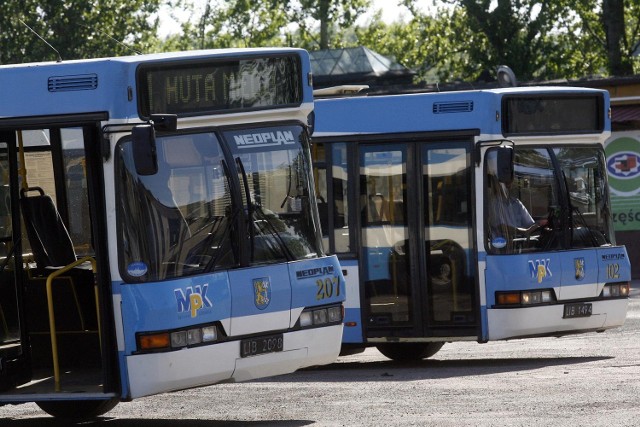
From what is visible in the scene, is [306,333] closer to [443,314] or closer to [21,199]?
[21,199]

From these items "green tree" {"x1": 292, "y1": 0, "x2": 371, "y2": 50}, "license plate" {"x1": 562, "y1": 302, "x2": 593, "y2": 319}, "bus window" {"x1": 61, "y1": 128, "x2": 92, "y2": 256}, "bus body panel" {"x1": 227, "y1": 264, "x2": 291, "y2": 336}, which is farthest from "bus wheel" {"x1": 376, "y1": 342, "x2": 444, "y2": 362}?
"green tree" {"x1": 292, "y1": 0, "x2": 371, "y2": 50}

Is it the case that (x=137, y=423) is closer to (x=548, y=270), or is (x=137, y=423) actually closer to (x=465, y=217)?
(x=465, y=217)

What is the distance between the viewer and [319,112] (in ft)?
50.1

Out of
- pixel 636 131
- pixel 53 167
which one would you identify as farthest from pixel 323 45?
pixel 53 167

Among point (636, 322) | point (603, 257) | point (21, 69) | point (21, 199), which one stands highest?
point (21, 69)

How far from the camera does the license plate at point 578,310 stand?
48.1ft

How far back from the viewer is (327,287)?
1094cm

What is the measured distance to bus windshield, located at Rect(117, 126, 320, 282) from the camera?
9945mm

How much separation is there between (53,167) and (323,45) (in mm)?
59871

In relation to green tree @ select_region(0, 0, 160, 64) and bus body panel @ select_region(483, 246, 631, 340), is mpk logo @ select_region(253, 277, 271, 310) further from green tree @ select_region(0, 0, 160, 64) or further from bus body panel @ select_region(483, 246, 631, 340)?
green tree @ select_region(0, 0, 160, 64)

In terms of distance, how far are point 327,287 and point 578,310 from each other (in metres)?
4.60

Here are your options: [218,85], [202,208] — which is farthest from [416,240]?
[202,208]

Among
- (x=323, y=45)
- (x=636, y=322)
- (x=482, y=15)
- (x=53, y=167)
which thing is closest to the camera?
(x=53, y=167)

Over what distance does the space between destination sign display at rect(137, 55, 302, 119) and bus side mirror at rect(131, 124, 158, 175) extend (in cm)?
44
